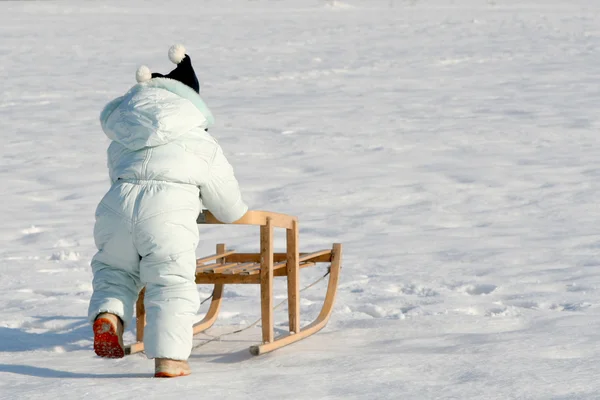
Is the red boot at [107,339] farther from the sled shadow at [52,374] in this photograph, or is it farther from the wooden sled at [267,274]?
the wooden sled at [267,274]

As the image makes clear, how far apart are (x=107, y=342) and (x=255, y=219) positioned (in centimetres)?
92

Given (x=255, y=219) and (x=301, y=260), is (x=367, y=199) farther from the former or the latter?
(x=255, y=219)

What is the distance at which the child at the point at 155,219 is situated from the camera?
374cm

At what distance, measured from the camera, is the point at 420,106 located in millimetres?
12398

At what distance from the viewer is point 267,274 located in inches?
171

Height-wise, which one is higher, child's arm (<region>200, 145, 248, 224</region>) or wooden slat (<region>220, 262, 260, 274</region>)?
child's arm (<region>200, 145, 248, 224</region>)

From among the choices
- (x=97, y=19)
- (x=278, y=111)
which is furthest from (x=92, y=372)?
(x=97, y=19)

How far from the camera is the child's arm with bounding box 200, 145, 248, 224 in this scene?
157 inches

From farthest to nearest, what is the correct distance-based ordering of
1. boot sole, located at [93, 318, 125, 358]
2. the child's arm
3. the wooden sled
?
the wooden sled → the child's arm → boot sole, located at [93, 318, 125, 358]

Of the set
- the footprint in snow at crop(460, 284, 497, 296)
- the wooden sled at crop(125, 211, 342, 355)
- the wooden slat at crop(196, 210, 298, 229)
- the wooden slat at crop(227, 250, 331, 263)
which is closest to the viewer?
the wooden slat at crop(196, 210, 298, 229)

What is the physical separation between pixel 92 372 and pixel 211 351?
0.71 m

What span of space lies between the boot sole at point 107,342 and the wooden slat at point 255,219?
68 cm

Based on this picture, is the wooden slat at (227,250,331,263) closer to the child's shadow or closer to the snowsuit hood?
the child's shadow

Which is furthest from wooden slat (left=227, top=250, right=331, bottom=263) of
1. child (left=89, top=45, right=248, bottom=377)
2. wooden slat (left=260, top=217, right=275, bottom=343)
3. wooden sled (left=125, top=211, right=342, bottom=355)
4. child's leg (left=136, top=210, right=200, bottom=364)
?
child's leg (left=136, top=210, right=200, bottom=364)
